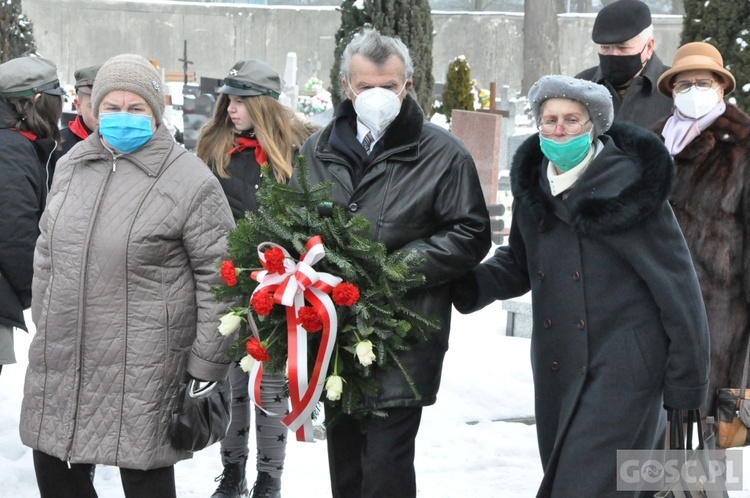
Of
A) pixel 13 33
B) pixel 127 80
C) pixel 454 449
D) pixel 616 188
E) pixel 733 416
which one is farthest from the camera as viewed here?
pixel 13 33

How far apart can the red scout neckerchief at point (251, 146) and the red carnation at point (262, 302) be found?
1.76m

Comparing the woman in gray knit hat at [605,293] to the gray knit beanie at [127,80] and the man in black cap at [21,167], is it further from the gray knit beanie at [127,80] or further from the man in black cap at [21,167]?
the man in black cap at [21,167]

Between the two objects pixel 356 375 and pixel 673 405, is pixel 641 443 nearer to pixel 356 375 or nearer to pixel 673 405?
pixel 673 405

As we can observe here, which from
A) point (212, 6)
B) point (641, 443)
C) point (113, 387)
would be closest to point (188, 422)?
point (113, 387)

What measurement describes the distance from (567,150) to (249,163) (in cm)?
208

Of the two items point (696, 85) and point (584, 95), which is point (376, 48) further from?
point (696, 85)

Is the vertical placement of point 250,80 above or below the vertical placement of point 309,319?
above

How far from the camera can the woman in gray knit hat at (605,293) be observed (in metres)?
3.29

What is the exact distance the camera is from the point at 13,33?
50.6ft

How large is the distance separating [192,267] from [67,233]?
0.43m

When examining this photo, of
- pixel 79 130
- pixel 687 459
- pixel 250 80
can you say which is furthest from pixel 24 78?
pixel 687 459

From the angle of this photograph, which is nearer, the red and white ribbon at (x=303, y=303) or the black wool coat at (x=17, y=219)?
the red and white ribbon at (x=303, y=303)

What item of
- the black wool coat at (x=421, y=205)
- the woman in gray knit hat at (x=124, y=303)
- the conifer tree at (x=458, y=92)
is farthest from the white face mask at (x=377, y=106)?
the conifer tree at (x=458, y=92)

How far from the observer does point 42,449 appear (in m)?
3.60
